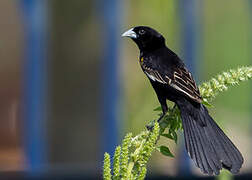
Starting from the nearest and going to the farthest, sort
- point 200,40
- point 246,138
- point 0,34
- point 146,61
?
point 146,61 → point 0,34 → point 200,40 → point 246,138

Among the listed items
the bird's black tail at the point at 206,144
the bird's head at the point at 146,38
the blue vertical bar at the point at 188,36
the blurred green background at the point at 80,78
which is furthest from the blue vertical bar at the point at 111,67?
the bird's black tail at the point at 206,144

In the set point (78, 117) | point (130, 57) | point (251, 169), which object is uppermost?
point (130, 57)

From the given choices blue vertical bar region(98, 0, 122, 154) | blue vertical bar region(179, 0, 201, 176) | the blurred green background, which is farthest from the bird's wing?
blue vertical bar region(179, 0, 201, 176)

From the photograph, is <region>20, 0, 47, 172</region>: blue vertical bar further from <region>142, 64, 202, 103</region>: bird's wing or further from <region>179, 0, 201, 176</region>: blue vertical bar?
<region>142, 64, 202, 103</region>: bird's wing

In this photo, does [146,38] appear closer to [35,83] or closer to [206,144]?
[206,144]

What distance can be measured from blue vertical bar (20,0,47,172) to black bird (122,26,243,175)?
4138mm

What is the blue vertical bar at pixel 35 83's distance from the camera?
917 centimetres

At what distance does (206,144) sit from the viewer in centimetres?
319

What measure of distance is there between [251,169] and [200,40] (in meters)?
1.61

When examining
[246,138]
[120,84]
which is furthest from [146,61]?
[246,138]

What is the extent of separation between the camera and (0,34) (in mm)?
9297

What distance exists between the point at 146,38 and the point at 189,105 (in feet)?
4.63

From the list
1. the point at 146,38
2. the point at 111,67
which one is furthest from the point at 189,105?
the point at 111,67

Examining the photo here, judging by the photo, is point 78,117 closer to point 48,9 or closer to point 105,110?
point 105,110
